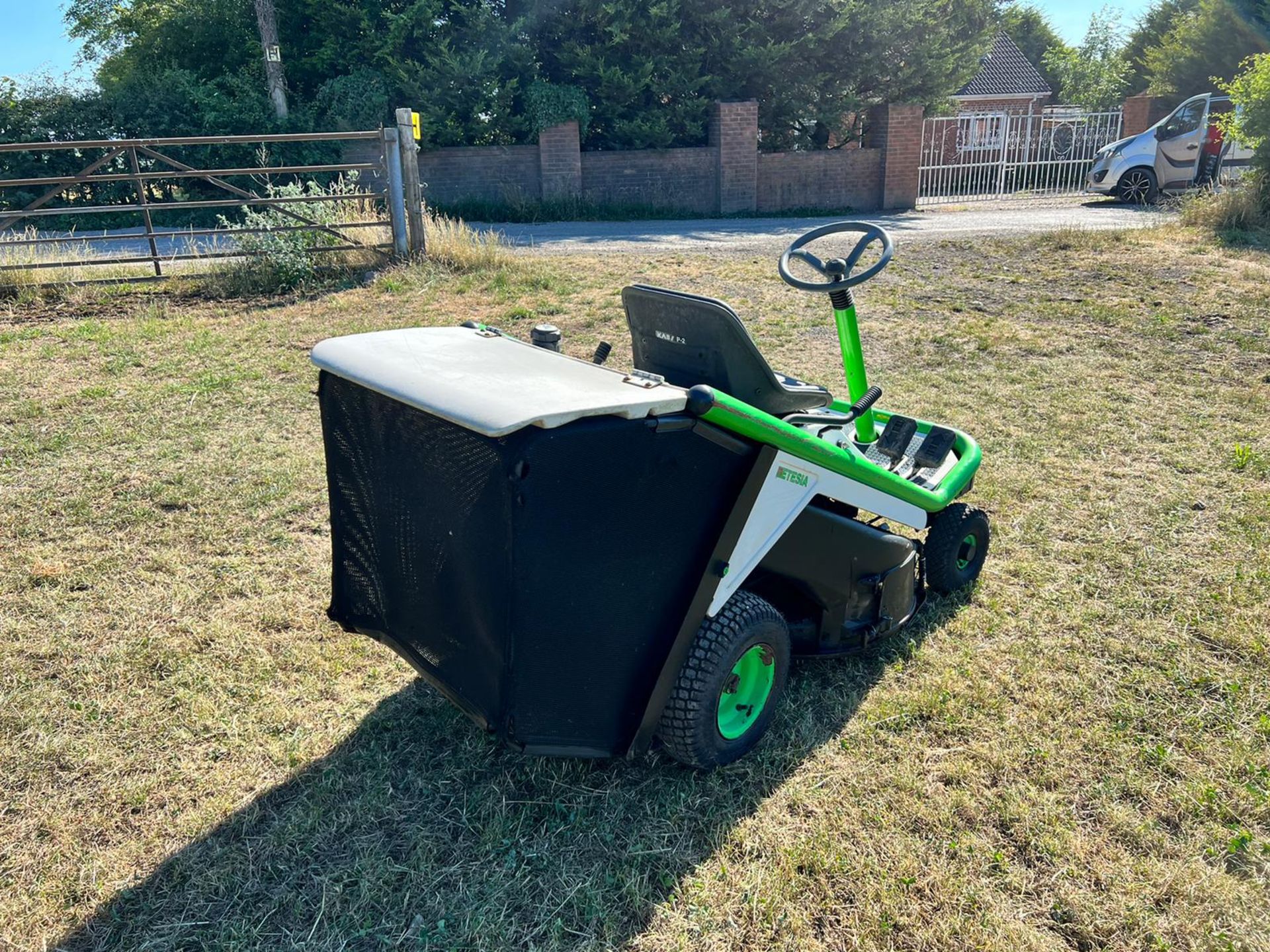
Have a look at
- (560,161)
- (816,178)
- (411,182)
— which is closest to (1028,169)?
(816,178)

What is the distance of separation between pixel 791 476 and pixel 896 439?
4.78ft

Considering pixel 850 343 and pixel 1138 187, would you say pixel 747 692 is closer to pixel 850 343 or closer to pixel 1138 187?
pixel 850 343

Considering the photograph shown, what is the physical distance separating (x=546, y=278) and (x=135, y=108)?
50.0 ft

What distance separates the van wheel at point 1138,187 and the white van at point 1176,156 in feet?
0.04

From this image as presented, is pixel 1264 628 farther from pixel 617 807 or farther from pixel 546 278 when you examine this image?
pixel 546 278

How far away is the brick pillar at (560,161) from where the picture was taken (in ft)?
62.4

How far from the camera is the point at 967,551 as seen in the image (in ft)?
12.6

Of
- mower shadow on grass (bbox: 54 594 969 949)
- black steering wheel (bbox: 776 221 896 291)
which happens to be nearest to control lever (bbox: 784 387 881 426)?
black steering wheel (bbox: 776 221 896 291)

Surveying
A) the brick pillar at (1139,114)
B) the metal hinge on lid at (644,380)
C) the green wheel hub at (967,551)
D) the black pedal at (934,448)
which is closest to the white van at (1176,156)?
the brick pillar at (1139,114)

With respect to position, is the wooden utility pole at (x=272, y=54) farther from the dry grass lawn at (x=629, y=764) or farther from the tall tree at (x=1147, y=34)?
the tall tree at (x=1147, y=34)

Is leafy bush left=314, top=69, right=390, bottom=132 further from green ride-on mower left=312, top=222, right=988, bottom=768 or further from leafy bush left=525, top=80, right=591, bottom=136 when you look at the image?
green ride-on mower left=312, top=222, right=988, bottom=768

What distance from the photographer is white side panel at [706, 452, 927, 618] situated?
8.37ft

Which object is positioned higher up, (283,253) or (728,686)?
(283,253)

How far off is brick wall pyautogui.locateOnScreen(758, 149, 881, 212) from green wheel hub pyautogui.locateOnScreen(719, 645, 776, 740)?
18.6 m
